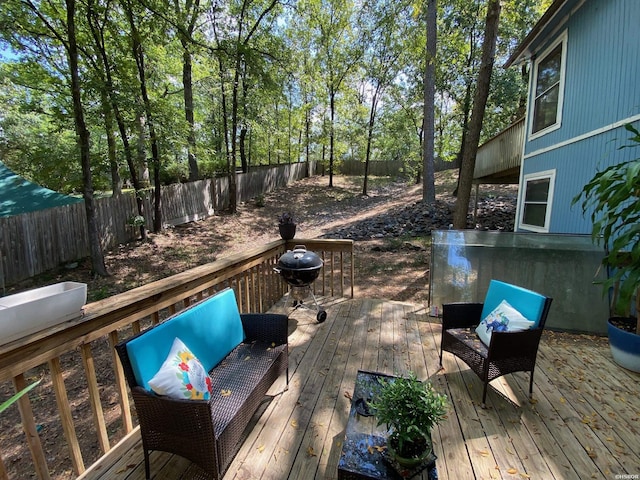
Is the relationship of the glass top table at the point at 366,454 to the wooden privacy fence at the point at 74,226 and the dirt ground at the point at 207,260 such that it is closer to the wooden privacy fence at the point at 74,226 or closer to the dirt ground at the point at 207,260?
the dirt ground at the point at 207,260

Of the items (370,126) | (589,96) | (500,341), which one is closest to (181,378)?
(500,341)

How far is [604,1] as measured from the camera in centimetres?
435

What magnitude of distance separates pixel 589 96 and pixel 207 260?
8.40m

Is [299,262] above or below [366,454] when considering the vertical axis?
above

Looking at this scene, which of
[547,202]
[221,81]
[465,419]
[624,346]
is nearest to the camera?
[465,419]

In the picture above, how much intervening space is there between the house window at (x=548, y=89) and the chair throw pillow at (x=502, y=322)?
480 centimetres

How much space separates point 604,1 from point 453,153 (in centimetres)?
1508

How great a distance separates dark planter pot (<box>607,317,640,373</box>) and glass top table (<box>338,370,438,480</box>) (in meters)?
2.59

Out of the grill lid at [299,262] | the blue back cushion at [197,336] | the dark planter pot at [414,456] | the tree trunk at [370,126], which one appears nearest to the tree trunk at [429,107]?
the tree trunk at [370,126]

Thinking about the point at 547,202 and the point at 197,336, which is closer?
the point at 197,336

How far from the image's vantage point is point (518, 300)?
100 inches

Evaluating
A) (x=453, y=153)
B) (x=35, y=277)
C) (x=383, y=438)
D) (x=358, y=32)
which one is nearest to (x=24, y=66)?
(x=35, y=277)

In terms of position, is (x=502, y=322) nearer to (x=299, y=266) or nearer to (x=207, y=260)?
→ (x=299, y=266)

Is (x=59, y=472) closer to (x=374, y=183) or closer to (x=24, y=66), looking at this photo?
(x=24, y=66)
